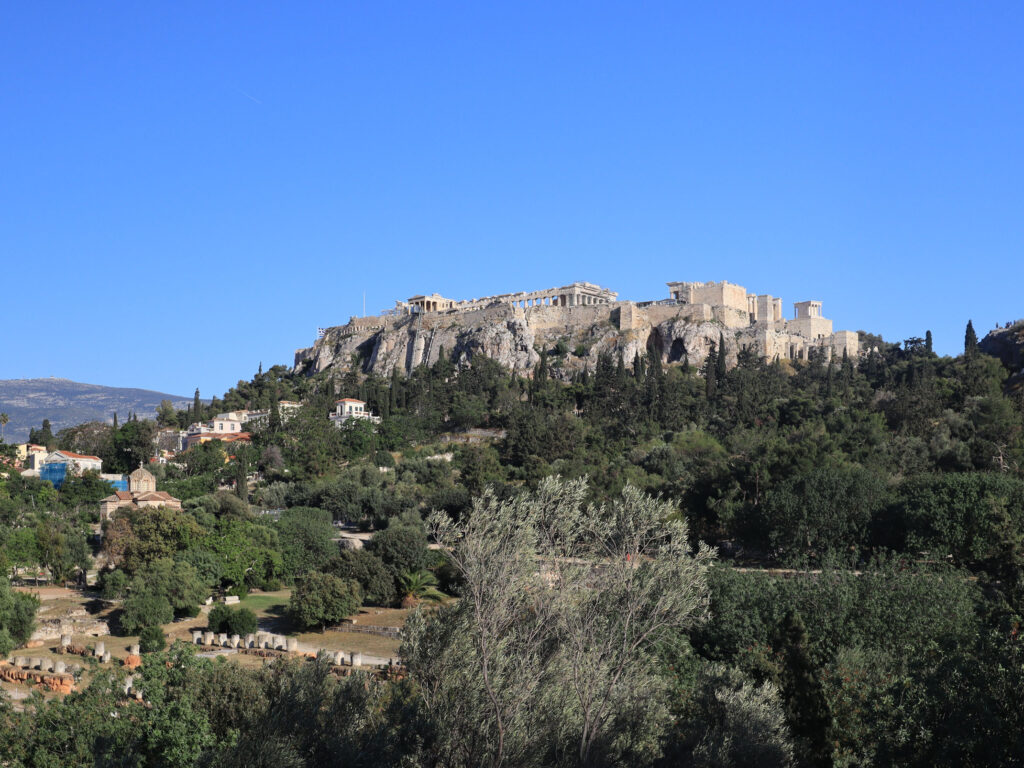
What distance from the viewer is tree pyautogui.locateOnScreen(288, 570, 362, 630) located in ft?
108

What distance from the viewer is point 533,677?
1428 cm

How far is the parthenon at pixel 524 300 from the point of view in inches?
4131

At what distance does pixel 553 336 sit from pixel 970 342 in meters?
38.6

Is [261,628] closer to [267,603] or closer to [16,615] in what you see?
[267,603]

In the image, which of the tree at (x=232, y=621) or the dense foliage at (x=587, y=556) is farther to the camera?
the tree at (x=232, y=621)

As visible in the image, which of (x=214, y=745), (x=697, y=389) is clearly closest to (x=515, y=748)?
(x=214, y=745)

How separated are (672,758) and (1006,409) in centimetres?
4143

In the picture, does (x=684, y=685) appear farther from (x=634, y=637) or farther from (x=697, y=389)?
(x=697, y=389)

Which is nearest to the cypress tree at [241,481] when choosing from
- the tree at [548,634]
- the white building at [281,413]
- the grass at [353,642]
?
the white building at [281,413]

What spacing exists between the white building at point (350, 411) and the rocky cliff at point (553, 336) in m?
13.4

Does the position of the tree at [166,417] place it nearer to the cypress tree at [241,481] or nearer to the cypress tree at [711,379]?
the cypress tree at [241,481]

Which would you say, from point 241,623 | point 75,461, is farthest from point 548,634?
point 75,461

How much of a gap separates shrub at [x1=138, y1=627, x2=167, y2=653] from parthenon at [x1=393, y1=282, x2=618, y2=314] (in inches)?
2763

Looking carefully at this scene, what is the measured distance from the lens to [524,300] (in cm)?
10756
